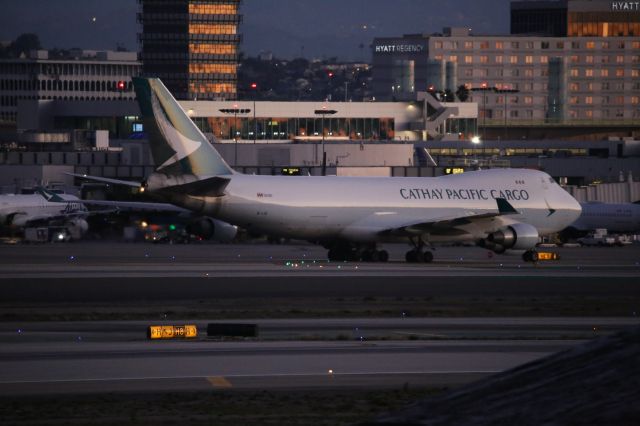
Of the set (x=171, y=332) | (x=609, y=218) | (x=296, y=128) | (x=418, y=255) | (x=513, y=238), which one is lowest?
(x=418, y=255)

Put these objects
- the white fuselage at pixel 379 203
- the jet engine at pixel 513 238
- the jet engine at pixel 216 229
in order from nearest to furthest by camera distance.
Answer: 1. the white fuselage at pixel 379 203
2. the jet engine at pixel 513 238
3. the jet engine at pixel 216 229

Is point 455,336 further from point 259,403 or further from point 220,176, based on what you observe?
point 220,176

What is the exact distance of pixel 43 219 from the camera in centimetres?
8525

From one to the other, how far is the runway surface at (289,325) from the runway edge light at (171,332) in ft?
1.27

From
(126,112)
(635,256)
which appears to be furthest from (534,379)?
(126,112)

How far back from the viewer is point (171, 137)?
55375 mm

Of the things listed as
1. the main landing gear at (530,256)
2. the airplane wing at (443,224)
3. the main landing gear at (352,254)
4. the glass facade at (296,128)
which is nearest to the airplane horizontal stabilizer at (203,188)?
the main landing gear at (352,254)

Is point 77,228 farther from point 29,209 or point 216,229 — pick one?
point 216,229

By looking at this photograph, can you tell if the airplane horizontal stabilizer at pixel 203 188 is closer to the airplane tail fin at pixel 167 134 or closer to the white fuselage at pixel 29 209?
the airplane tail fin at pixel 167 134

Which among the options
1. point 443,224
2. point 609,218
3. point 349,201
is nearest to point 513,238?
point 443,224

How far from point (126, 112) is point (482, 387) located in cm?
14928

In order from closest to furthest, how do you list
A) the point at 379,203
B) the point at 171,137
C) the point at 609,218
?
the point at 171,137 → the point at 379,203 → the point at 609,218

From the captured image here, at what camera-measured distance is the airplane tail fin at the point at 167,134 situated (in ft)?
182

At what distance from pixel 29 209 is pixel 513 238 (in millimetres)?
38280
